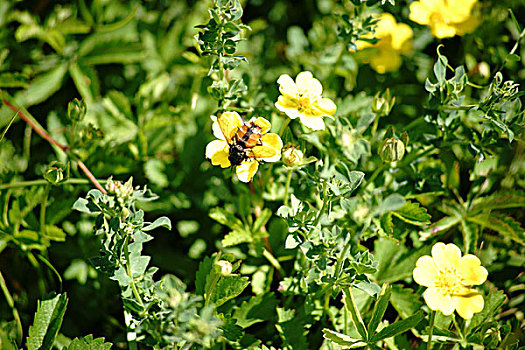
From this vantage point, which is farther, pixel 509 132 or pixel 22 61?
pixel 22 61

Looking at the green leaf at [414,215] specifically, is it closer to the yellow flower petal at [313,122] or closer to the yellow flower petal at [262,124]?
the yellow flower petal at [313,122]

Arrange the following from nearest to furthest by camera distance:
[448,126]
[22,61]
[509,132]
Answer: [509,132]
[448,126]
[22,61]

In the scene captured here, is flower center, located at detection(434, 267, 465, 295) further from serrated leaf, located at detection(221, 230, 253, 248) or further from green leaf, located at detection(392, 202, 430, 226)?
Result: serrated leaf, located at detection(221, 230, 253, 248)

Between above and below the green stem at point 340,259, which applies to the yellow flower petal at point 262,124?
above

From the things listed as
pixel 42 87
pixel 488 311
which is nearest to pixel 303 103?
pixel 488 311

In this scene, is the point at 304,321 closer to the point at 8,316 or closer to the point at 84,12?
the point at 8,316

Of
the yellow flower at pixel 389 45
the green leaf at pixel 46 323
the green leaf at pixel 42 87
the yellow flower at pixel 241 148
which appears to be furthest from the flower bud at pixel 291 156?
the green leaf at pixel 42 87

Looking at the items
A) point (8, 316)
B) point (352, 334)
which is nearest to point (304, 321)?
A: point (352, 334)
